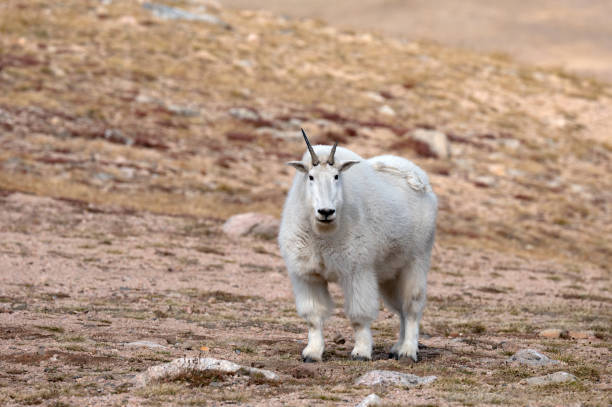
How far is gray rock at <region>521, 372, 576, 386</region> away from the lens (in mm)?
7245

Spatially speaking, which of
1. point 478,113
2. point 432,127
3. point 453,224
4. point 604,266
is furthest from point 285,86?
point 604,266

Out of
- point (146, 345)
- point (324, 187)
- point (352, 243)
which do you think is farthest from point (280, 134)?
point (324, 187)

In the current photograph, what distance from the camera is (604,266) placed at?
22891 millimetres

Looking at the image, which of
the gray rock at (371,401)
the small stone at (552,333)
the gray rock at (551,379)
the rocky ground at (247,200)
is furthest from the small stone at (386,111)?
the gray rock at (371,401)

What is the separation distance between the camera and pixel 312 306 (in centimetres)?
836

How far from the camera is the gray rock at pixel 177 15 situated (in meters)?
56.3

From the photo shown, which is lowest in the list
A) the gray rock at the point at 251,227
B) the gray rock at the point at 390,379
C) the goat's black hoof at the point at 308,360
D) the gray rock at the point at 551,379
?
the gray rock at the point at 251,227

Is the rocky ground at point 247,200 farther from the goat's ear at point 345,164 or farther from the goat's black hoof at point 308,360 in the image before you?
the goat's ear at point 345,164

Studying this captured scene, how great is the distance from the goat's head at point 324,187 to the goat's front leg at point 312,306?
33.0 inches

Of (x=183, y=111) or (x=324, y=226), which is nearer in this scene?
(x=324, y=226)

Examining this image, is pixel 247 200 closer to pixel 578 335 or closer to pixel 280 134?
pixel 280 134

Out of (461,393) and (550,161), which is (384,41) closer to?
(550,161)

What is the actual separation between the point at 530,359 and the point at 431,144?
29.2 m

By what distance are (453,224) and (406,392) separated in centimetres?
1980
